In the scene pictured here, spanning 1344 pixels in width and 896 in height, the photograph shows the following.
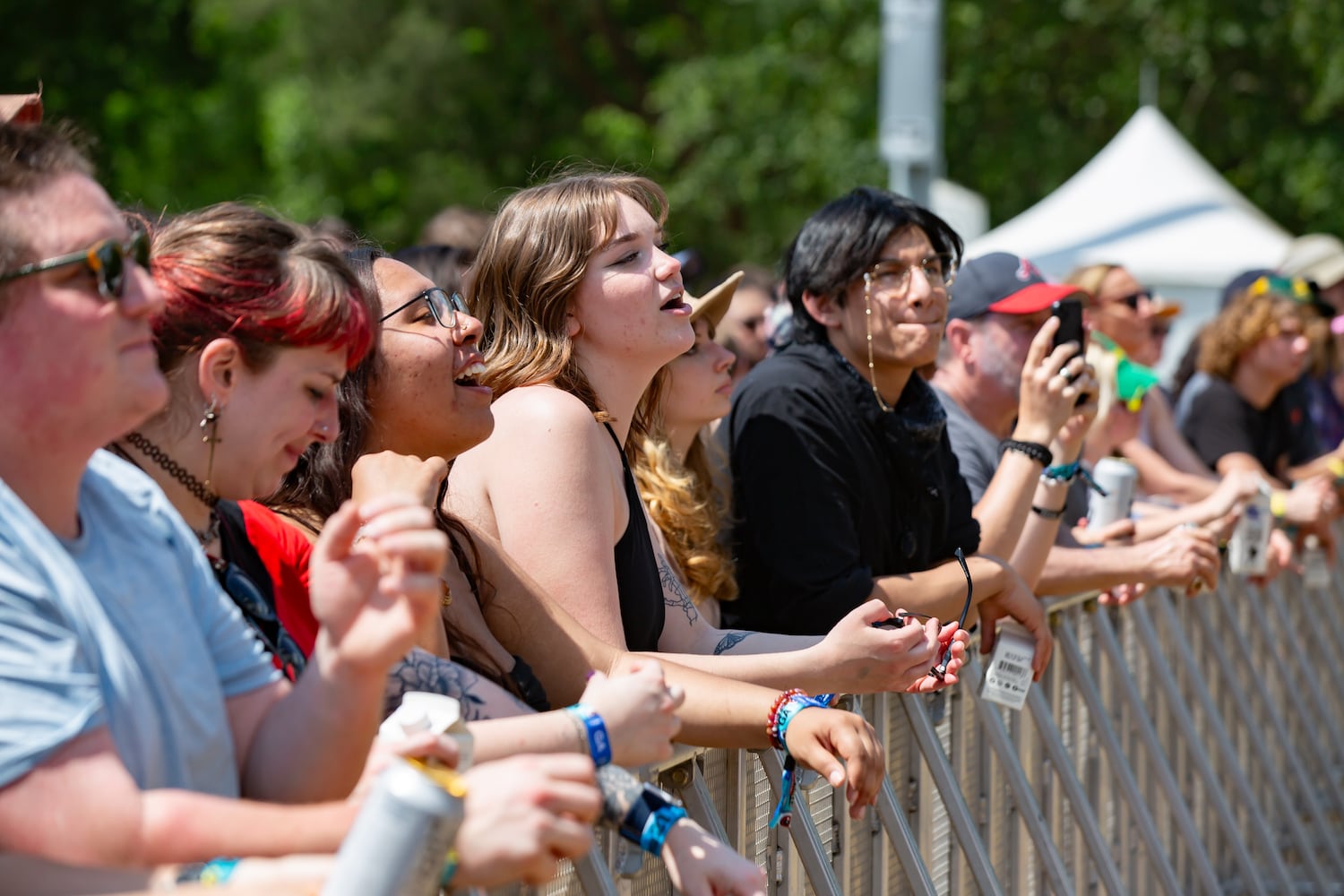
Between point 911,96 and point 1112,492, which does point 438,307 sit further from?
point 911,96

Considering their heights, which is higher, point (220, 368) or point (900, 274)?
point (220, 368)

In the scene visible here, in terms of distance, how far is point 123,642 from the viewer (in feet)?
5.96

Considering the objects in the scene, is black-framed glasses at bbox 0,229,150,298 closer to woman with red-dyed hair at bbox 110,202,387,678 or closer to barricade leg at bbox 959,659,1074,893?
woman with red-dyed hair at bbox 110,202,387,678

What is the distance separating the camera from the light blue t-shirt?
1684 mm

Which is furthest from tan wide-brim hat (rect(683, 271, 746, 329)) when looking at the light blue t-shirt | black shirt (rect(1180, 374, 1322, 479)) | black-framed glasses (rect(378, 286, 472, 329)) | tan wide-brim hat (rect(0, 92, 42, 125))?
black shirt (rect(1180, 374, 1322, 479))

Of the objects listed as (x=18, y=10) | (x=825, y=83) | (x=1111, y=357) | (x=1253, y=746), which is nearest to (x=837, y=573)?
(x=1111, y=357)

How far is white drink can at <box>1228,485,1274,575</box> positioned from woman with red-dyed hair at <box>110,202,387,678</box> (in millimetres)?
4397

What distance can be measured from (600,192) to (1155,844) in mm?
2527

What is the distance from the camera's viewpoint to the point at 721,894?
2.18 m

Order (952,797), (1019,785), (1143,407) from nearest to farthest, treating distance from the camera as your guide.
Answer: (952,797), (1019,785), (1143,407)

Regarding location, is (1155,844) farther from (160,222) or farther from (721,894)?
(160,222)

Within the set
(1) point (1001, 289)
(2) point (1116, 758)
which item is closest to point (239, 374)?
(1) point (1001, 289)

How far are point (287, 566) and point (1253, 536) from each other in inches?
173

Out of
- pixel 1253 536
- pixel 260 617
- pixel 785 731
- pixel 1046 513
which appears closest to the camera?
pixel 260 617
